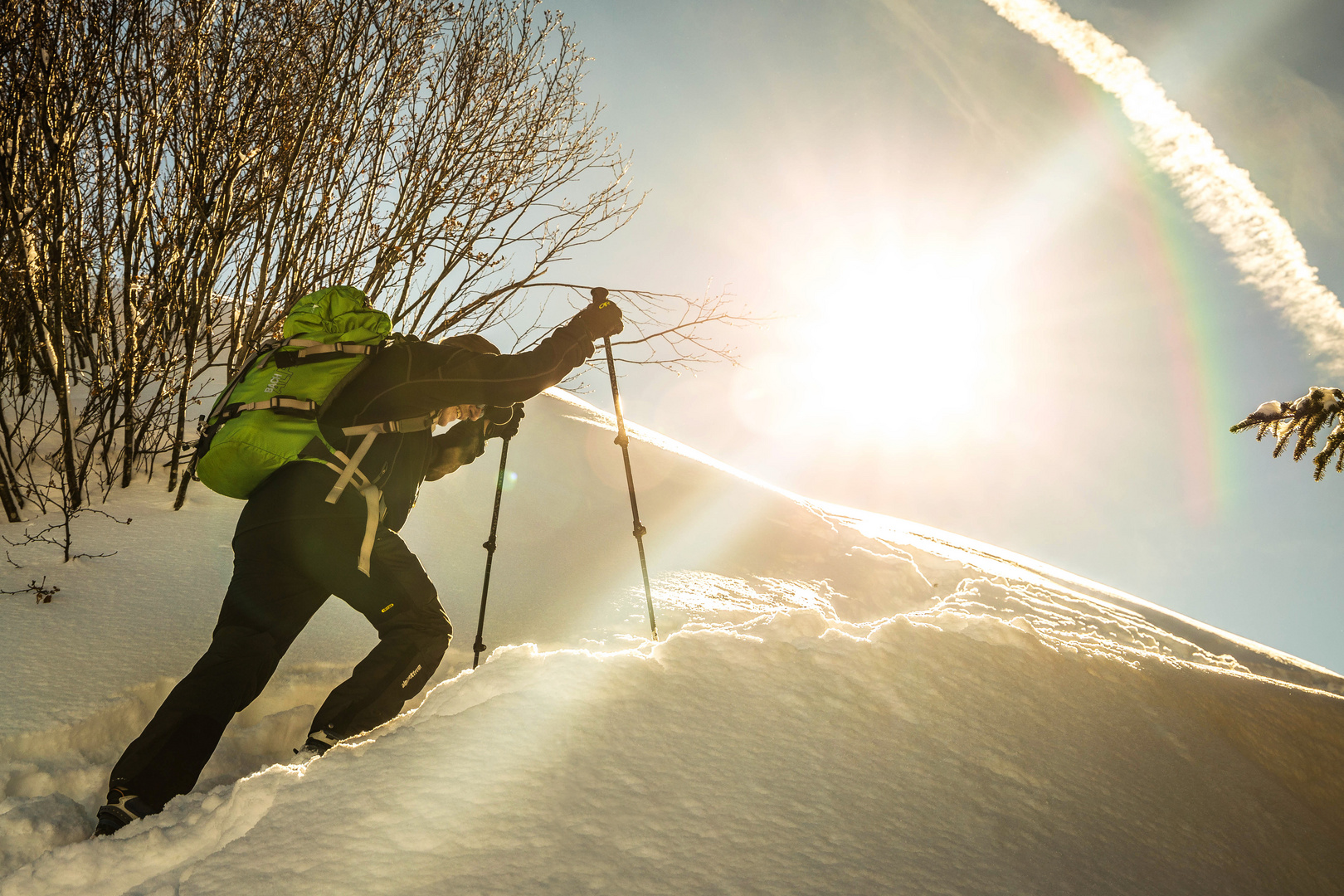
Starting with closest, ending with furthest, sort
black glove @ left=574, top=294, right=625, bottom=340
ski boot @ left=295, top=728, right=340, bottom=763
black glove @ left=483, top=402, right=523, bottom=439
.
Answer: ski boot @ left=295, top=728, right=340, bottom=763
black glove @ left=574, top=294, right=625, bottom=340
black glove @ left=483, top=402, right=523, bottom=439

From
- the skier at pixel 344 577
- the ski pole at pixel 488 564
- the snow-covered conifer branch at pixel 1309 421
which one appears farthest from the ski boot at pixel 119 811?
the snow-covered conifer branch at pixel 1309 421

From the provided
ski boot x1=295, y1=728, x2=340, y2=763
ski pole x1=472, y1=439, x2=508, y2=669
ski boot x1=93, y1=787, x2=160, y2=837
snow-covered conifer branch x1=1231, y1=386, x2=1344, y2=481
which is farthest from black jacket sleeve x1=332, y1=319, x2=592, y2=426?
snow-covered conifer branch x1=1231, y1=386, x2=1344, y2=481

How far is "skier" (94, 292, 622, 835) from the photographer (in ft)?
6.01

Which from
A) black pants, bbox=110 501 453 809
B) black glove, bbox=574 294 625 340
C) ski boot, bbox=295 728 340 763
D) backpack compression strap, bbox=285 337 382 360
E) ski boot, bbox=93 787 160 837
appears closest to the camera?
ski boot, bbox=93 787 160 837

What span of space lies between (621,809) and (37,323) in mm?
4968

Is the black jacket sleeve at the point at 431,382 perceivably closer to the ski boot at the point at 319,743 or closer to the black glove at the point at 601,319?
the black glove at the point at 601,319

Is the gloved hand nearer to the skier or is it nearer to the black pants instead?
the skier

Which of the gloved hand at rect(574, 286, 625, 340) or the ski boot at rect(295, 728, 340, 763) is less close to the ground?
the gloved hand at rect(574, 286, 625, 340)

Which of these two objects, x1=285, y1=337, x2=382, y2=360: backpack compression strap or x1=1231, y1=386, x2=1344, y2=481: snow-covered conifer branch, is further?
x1=1231, y1=386, x2=1344, y2=481: snow-covered conifer branch

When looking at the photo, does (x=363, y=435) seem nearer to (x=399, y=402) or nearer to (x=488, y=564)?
(x=399, y=402)

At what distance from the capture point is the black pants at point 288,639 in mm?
1798

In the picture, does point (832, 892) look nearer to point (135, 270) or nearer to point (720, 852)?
point (720, 852)

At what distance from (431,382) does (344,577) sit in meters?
0.75

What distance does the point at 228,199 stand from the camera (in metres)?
4.50
